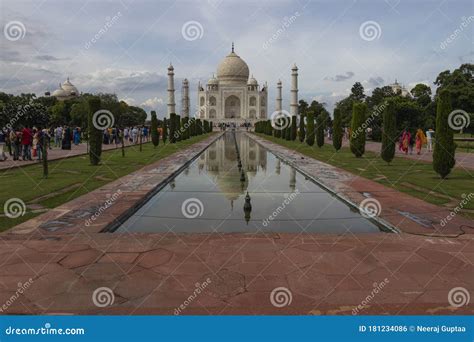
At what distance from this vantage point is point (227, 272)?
297 cm

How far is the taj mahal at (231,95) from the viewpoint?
199 feet

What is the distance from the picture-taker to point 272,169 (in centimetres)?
970

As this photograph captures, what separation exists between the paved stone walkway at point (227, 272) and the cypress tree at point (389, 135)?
21.5 ft

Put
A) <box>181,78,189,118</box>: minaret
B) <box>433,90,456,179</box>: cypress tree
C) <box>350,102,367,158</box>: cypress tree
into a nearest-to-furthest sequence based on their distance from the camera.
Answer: <box>433,90,456,179</box>: cypress tree, <box>350,102,367,158</box>: cypress tree, <box>181,78,189,118</box>: minaret

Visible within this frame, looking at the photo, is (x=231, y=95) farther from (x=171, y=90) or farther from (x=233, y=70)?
(x=171, y=90)

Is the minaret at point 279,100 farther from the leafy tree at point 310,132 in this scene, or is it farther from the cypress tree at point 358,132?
the cypress tree at point 358,132

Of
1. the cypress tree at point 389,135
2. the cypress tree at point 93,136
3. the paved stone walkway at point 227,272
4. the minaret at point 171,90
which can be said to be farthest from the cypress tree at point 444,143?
the minaret at point 171,90

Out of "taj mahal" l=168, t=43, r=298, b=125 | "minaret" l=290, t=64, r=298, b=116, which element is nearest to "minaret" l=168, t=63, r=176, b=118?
"taj mahal" l=168, t=43, r=298, b=125

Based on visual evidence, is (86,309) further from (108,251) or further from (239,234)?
(239,234)

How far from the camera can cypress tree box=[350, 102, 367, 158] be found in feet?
39.7

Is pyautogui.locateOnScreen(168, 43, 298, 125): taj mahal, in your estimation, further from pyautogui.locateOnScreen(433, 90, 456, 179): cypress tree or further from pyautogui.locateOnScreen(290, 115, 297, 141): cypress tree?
pyautogui.locateOnScreen(433, 90, 456, 179): cypress tree

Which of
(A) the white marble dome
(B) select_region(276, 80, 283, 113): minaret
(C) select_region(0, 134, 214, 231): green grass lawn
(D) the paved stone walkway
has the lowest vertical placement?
(D) the paved stone walkway

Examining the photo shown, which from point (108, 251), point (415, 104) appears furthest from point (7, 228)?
point (415, 104)

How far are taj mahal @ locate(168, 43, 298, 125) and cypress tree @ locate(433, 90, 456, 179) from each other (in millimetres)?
51447
